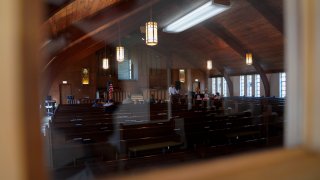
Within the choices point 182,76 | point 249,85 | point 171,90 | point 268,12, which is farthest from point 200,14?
point 182,76

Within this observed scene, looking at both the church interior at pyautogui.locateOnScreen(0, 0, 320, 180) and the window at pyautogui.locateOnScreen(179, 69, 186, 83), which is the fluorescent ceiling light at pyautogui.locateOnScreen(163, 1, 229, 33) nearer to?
the church interior at pyautogui.locateOnScreen(0, 0, 320, 180)

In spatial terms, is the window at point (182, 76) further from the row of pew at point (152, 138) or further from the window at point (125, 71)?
the row of pew at point (152, 138)

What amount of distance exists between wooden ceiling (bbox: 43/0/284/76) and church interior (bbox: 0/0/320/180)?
41 mm

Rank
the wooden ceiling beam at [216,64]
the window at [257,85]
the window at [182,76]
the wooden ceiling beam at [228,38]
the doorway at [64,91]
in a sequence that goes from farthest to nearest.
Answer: the window at [182,76], the doorway at [64,91], the wooden ceiling beam at [216,64], the window at [257,85], the wooden ceiling beam at [228,38]

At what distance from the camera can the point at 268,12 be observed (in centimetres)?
766

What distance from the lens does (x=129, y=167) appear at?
305 centimetres

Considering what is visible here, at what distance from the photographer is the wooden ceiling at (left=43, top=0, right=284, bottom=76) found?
4.59m

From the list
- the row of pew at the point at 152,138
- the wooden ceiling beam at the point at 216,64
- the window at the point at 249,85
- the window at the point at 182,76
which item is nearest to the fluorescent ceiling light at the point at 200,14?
the row of pew at the point at 152,138

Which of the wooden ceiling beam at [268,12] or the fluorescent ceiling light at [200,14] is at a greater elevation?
the wooden ceiling beam at [268,12]

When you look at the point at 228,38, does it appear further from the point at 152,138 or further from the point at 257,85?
the point at 152,138

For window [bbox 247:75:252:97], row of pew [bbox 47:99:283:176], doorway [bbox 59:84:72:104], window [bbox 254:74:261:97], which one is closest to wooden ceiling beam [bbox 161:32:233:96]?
window [bbox 247:75:252:97]

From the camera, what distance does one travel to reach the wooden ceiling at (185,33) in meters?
4.59

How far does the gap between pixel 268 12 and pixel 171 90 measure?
17.4 feet
